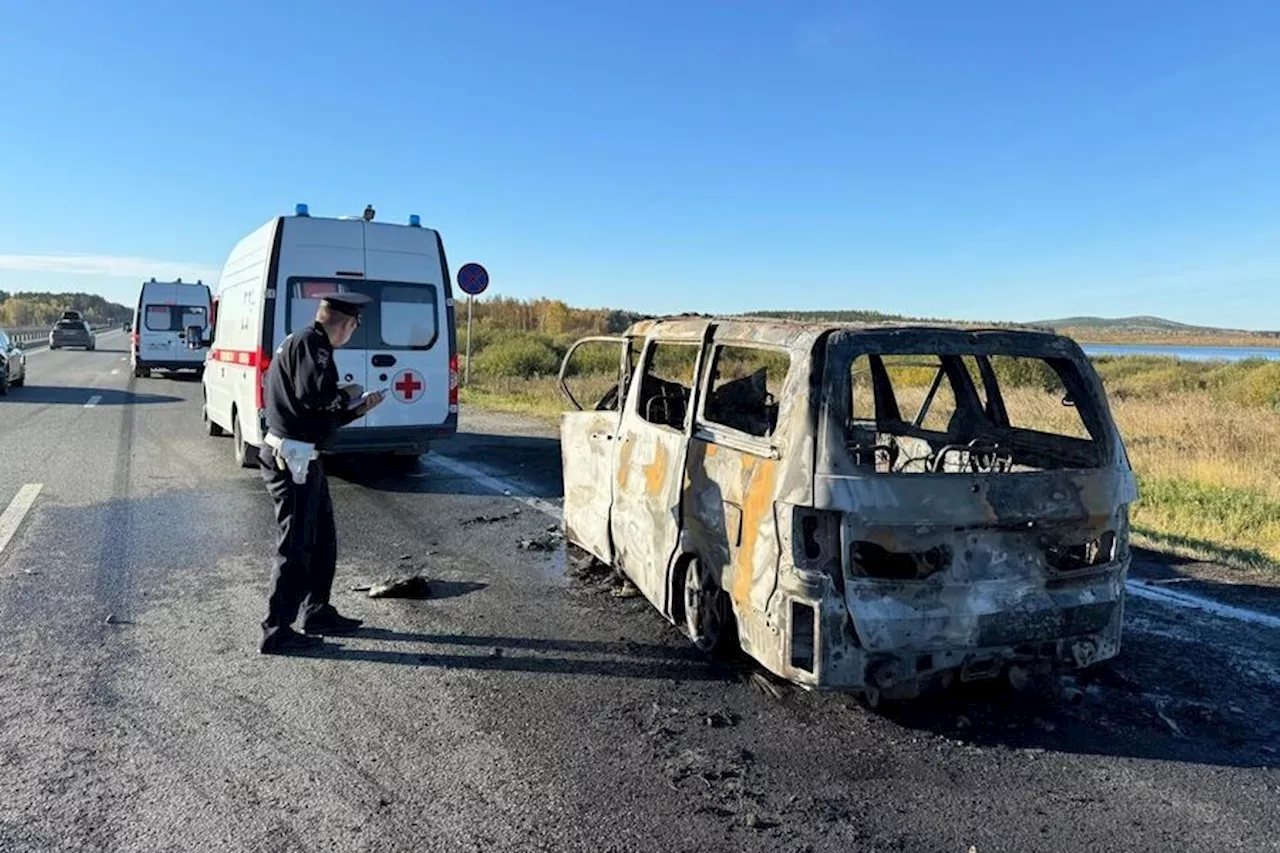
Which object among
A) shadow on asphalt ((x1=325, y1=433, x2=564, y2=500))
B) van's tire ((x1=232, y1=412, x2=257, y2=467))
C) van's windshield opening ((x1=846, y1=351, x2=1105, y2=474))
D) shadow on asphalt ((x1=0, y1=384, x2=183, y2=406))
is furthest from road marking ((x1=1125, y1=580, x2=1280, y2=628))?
shadow on asphalt ((x1=0, y1=384, x2=183, y2=406))

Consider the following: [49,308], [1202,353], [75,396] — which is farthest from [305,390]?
[49,308]

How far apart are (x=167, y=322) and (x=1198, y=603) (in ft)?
75.8

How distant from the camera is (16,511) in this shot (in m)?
7.70

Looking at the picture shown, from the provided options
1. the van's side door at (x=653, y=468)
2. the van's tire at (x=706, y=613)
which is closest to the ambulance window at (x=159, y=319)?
the van's side door at (x=653, y=468)

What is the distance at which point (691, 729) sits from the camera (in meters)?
3.74

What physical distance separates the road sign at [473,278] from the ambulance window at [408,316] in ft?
30.8

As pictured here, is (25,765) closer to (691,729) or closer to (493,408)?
(691,729)

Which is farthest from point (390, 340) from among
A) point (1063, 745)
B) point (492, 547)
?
point (1063, 745)

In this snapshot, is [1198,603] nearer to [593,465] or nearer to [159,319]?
[593,465]

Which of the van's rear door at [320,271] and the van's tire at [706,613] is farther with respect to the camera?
the van's rear door at [320,271]

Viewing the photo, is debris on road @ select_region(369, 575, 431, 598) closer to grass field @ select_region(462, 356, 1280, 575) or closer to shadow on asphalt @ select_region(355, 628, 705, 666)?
shadow on asphalt @ select_region(355, 628, 705, 666)

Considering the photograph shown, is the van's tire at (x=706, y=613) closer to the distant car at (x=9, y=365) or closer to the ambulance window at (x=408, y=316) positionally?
the ambulance window at (x=408, y=316)

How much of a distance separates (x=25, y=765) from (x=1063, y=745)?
12.8 ft

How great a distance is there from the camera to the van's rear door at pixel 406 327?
29.6ft
